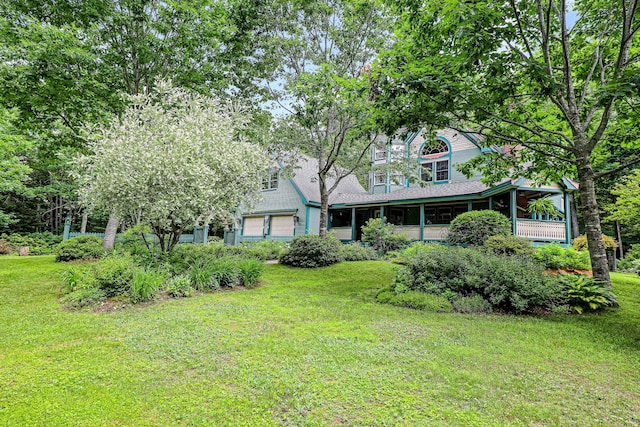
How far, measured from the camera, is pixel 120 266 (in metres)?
6.61

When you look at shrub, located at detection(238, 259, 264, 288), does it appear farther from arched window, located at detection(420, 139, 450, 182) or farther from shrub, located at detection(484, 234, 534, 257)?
arched window, located at detection(420, 139, 450, 182)

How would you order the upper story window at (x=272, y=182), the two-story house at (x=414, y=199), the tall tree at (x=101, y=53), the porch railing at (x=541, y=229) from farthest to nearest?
the upper story window at (x=272, y=182) < the two-story house at (x=414, y=199) < the porch railing at (x=541, y=229) < the tall tree at (x=101, y=53)

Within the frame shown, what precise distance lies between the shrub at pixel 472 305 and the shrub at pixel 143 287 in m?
5.90

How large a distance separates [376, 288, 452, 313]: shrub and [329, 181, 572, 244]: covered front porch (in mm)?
7679

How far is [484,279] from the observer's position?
6.45m

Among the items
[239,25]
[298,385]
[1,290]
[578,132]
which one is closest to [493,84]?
[578,132]

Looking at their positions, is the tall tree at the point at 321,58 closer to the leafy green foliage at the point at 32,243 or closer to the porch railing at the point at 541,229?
the porch railing at the point at 541,229

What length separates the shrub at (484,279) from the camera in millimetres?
6016

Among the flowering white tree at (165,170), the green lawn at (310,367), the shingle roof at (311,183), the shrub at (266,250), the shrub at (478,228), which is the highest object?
the shingle roof at (311,183)

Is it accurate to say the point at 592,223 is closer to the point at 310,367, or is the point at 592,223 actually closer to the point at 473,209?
the point at 310,367

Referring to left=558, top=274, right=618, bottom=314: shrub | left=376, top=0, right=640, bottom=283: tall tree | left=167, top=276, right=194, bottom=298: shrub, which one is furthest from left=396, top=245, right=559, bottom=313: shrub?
left=167, top=276, right=194, bottom=298: shrub

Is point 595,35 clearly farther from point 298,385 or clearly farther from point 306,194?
point 306,194

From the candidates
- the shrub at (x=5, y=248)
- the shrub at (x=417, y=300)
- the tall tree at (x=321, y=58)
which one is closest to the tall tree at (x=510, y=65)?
the shrub at (x=417, y=300)

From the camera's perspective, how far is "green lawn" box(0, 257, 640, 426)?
2.55 metres
